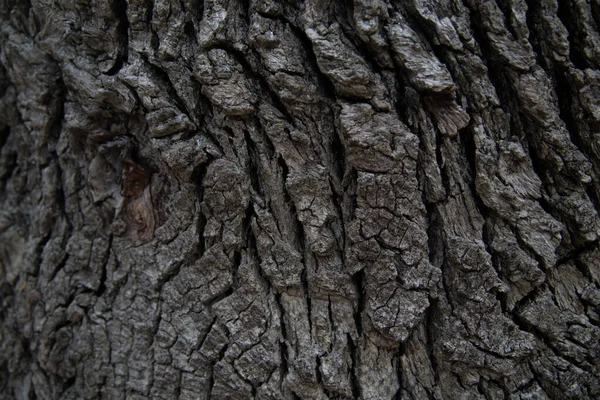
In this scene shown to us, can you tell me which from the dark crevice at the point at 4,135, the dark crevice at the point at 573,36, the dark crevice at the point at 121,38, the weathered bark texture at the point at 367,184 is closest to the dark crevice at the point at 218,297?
the weathered bark texture at the point at 367,184

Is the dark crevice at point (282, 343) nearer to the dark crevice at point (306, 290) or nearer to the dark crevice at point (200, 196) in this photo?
the dark crevice at point (306, 290)

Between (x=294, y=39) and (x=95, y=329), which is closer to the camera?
(x=294, y=39)

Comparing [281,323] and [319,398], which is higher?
[281,323]

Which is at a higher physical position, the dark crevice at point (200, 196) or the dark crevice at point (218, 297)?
the dark crevice at point (200, 196)

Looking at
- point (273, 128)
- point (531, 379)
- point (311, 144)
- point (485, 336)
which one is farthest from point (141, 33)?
point (531, 379)

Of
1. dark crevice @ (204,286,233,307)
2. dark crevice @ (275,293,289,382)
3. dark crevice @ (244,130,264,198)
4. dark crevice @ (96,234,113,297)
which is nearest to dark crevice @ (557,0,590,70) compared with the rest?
dark crevice @ (244,130,264,198)

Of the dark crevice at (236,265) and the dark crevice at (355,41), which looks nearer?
the dark crevice at (355,41)

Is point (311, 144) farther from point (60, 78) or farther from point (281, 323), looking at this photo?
point (60, 78)
